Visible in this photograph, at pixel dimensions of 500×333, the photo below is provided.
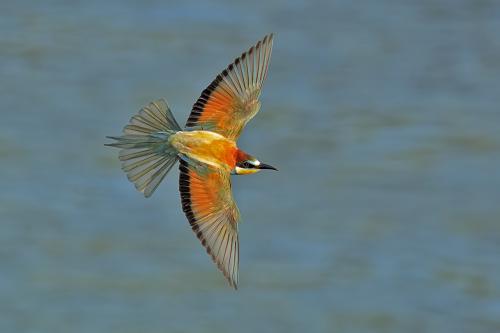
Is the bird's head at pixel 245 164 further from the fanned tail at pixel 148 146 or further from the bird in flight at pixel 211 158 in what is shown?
the fanned tail at pixel 148 146

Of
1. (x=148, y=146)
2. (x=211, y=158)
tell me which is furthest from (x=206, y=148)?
(x=148, y=146)

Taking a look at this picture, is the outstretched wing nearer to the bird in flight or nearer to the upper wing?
the bird in flight

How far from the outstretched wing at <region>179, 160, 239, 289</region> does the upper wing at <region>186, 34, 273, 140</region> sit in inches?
4.6

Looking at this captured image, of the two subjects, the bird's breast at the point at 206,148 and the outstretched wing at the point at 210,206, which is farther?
the outstretched wing at the point at 210,206

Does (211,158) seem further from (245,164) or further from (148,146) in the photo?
(148,146)

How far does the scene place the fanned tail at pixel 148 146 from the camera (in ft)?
11.6

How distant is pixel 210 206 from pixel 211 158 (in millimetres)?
192

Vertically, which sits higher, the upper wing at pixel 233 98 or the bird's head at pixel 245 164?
the upper wing at pixel 233 98

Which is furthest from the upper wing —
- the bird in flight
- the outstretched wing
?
the outstretched wing

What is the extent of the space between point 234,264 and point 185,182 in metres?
0.30

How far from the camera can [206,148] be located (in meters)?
3.42

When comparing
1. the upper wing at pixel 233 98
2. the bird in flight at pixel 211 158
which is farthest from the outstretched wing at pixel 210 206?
the upper wing at pixel 233 98

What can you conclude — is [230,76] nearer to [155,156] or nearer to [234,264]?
[155,156]

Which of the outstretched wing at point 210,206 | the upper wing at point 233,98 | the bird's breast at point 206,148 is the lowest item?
the outstretched wing at point 210,206
